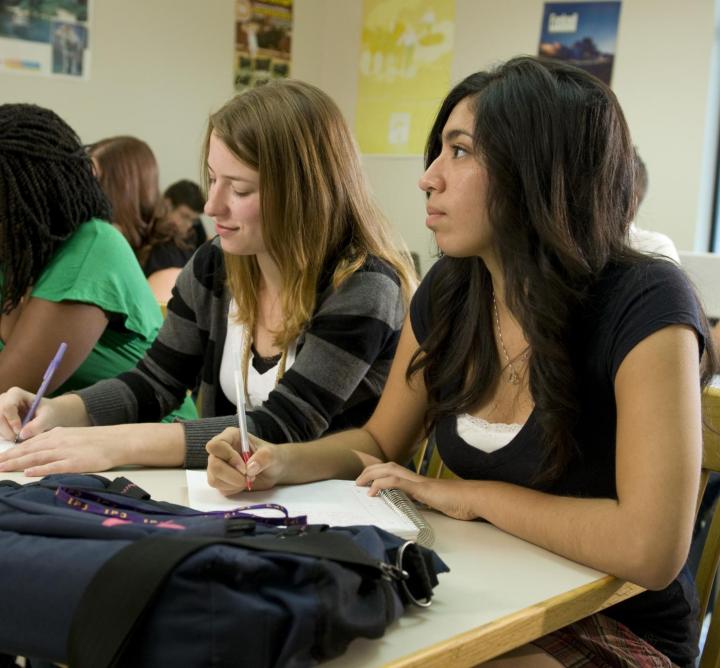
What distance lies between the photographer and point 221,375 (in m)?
1.80

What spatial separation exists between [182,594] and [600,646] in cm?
59

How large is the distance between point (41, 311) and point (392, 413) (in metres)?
0.86

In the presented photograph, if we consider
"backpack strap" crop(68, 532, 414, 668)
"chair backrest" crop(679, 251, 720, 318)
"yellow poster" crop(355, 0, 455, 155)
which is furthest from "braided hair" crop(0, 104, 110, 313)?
"yellow poster" crop(355, 0, 455, 155)

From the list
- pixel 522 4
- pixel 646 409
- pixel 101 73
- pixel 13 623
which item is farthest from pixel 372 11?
pixel 13 623

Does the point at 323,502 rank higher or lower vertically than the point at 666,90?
lower

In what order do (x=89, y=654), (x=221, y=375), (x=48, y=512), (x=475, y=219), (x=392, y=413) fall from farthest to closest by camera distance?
1. (x=221, y=375)
2. (x=392, y=413)
3. (x=475, y=219)
4. (x=48, y=512)
5. (x=89, y=654)

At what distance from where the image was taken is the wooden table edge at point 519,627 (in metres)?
0.82

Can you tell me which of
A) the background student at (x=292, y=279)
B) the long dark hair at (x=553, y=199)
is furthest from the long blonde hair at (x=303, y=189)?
the long dark hair at (x=553, y=199)

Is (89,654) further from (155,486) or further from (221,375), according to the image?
(221,375)

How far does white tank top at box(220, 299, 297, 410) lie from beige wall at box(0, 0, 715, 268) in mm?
2724

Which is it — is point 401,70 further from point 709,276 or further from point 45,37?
point 709,276

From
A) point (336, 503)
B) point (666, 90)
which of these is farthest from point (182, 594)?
point (666, 90)

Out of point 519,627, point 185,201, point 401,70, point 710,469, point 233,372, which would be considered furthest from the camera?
point 401,70

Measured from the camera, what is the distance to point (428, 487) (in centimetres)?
123
